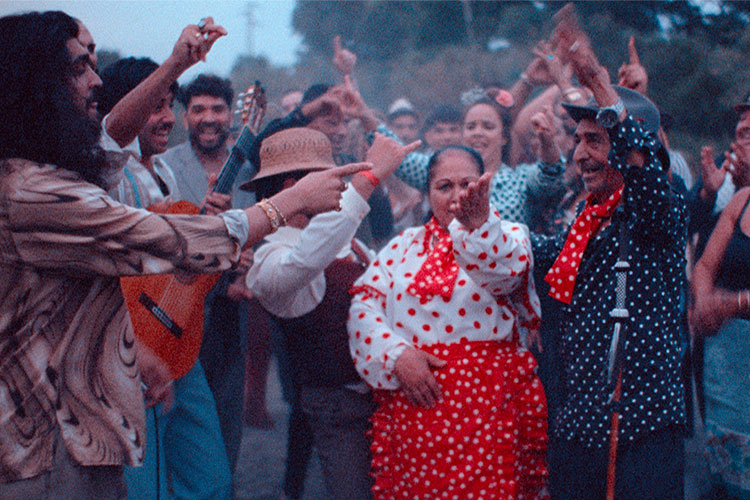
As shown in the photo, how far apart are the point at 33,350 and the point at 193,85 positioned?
287 cm

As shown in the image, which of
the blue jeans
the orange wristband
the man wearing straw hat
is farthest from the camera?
the blue jeans

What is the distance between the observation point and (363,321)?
2766mm

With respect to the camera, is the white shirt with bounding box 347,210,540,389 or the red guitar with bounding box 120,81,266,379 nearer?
the white shirt with bounding box 347,210,540,389

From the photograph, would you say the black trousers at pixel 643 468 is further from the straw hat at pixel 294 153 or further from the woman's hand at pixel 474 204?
the straw hat at pixel 294 153

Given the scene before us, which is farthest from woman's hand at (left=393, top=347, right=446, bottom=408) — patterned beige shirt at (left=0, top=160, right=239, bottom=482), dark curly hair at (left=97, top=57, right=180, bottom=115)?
dark curly hair at (left=97, top=57, right=180, bottom=115)

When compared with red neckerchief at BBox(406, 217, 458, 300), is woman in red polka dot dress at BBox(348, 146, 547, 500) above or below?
below

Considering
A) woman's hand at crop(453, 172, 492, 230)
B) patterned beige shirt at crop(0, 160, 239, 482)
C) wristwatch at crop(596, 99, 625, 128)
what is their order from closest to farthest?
1. patterned beige shirt at crop(0, 160, 239, 482)
2. wristwatch at crop(596, 99, 625, 128)
3. woman's hand at crop(453, 172, 492, 230)

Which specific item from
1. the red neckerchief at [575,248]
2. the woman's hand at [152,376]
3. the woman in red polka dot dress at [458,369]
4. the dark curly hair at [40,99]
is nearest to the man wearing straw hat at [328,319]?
the woman in red polka dot dress at [458,369]

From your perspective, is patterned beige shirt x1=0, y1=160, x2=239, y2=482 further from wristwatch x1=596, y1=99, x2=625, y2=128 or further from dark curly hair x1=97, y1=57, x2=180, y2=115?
dark curly hair x1=97, y1=57, x2=180, y2=115

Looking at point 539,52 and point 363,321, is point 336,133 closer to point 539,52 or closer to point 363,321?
point 539,52

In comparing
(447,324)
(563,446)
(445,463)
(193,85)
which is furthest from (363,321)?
(193,85)

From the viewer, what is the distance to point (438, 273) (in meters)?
2.71

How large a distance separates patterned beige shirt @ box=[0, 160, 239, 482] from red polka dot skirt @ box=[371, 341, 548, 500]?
3.39 feet

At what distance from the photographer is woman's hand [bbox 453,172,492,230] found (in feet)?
7.50
